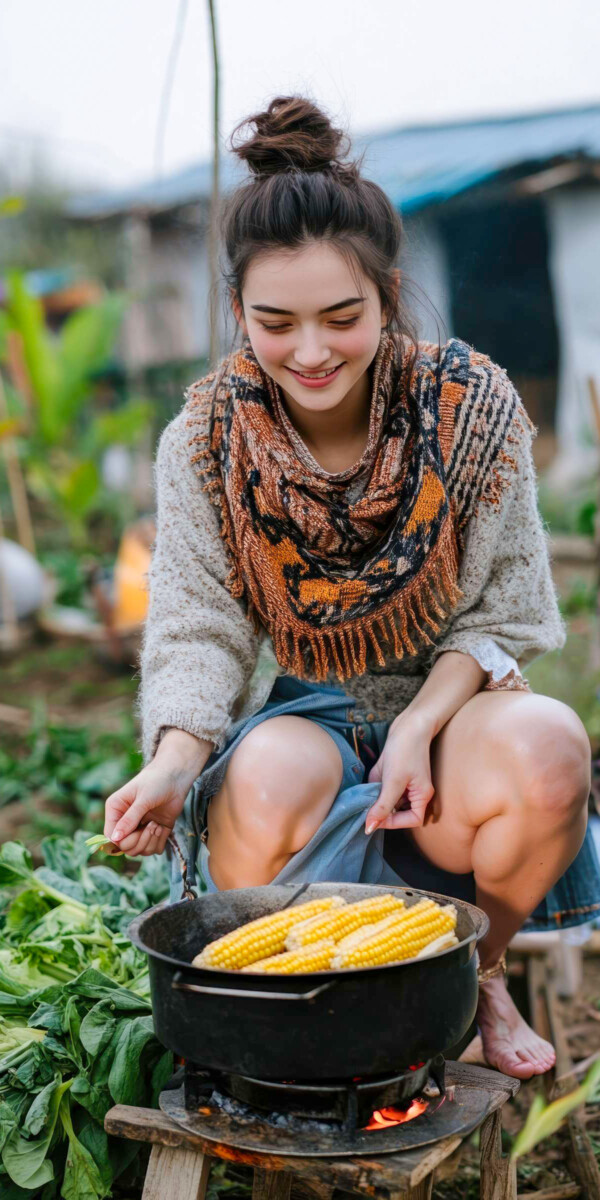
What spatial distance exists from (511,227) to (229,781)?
31.1 feet

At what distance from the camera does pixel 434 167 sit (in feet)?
34.1

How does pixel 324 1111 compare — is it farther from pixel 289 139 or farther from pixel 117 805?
pixel 289 139

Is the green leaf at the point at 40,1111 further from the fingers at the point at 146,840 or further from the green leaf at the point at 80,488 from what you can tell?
the green leaf at the point at 80,488

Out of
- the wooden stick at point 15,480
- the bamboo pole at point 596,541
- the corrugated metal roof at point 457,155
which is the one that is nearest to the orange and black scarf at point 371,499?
the bamboo pole at point 596,541

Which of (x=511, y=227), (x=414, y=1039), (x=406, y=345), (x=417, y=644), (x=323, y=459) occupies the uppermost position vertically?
(x=511, y=227)

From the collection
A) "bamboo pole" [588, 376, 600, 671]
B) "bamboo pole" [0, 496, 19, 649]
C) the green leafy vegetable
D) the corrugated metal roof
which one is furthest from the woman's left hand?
the corrugated metal roof

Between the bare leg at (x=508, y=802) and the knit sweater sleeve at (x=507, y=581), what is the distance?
0.45 feet

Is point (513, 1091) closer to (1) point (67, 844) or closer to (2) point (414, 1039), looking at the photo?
(2) point (414, 1039)

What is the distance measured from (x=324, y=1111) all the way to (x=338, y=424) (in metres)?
1.29

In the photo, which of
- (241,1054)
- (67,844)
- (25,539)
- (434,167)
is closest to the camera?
(241,1054)

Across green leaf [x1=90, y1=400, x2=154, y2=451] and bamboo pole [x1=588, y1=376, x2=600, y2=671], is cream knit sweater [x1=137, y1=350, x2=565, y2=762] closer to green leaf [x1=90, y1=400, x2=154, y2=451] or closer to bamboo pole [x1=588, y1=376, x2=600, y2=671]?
bamboo pole [x1=588, y1=376, x2=600, y2=671]

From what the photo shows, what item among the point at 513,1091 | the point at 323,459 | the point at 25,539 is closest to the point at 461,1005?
the point at 513,1091

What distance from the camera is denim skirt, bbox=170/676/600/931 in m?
2.05

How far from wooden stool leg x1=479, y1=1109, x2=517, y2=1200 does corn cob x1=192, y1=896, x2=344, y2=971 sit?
0.53 meters
